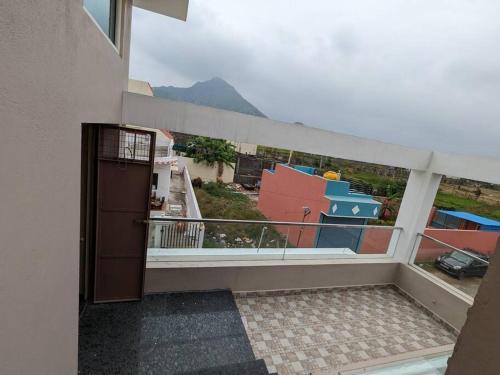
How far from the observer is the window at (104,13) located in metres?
1.85

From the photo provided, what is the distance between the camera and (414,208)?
4.57 m

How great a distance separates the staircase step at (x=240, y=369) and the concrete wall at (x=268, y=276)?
130 cm

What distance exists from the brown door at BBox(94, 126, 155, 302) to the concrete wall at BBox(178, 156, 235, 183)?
20698 mm

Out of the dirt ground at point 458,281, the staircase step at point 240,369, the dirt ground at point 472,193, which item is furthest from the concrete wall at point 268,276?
the dirt ground at point 472,193

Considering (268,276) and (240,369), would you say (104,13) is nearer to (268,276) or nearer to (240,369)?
(240,369)

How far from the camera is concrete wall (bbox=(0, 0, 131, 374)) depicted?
778 mm

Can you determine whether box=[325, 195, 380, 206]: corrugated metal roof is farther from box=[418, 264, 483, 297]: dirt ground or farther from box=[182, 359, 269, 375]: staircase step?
box=[182, 359, 269, 375]: staircase step

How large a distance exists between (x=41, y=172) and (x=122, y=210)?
230 cm

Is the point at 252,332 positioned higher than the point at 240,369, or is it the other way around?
the point at 240,369

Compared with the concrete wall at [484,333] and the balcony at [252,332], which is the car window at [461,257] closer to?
the balcony at [252,332]

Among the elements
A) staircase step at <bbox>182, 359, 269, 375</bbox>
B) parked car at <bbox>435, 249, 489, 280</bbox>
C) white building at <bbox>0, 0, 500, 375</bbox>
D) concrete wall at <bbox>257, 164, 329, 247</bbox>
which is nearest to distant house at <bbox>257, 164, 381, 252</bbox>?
concrete wall at <bbox>257, 164, 329, 247</bbox>

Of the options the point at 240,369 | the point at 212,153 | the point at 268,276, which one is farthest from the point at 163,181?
the point at 212,153

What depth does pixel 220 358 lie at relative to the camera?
281 cm

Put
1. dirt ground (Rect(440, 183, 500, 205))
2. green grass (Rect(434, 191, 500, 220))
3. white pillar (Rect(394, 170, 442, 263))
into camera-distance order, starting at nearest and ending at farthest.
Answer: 1. white pillar (Rect(394, 170, 442, 263))
2. dirt ground (Rect(440, 183, 500, 205))
3. green grass (Rect(434, 191, 500, 220))
